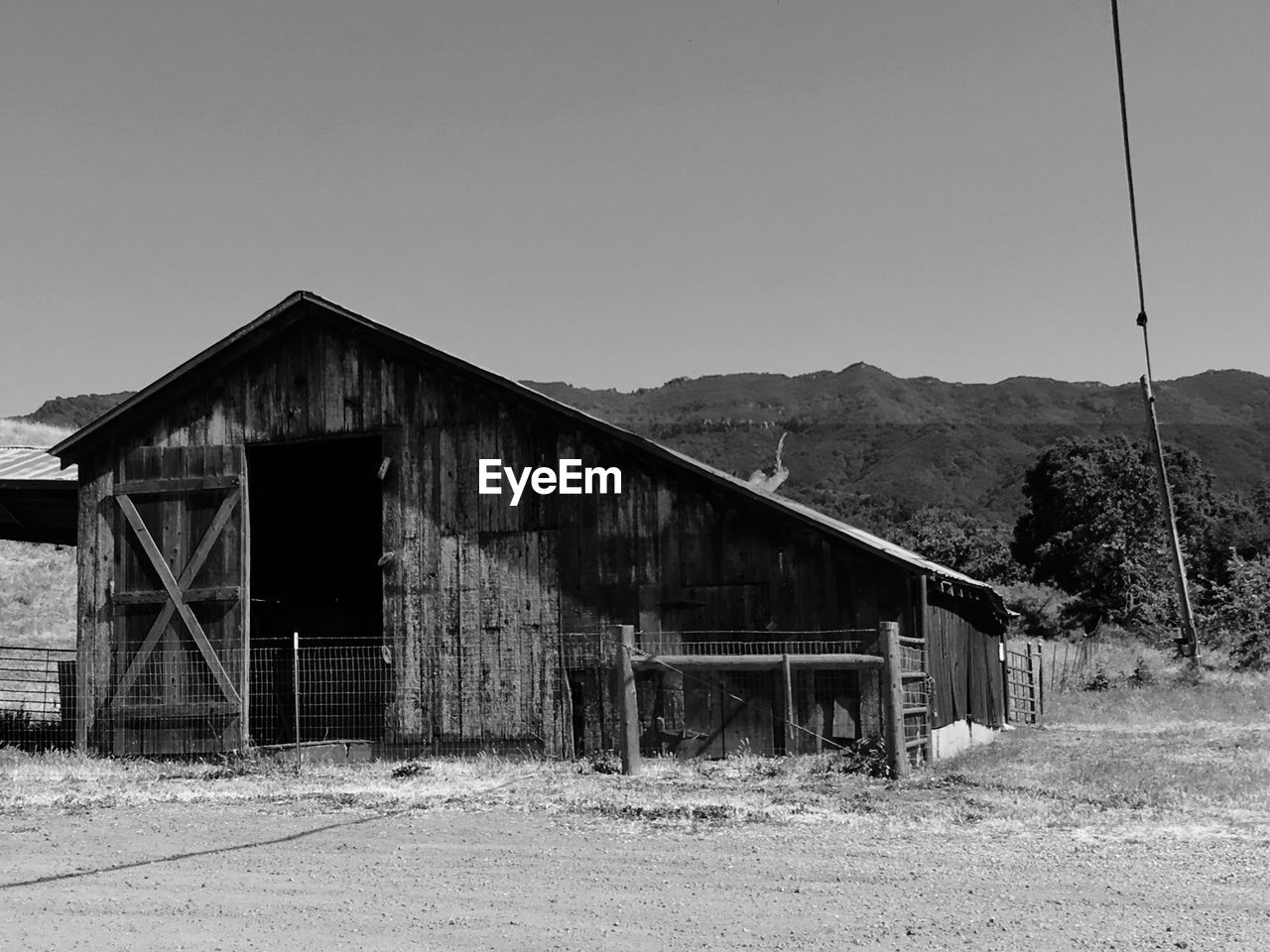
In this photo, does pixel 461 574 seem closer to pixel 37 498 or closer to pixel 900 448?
pixel 37 498

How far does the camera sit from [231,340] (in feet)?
68.7

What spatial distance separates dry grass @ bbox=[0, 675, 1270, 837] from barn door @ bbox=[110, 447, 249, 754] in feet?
2.48

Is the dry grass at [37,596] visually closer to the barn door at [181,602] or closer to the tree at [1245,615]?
the barn door at [181,602]

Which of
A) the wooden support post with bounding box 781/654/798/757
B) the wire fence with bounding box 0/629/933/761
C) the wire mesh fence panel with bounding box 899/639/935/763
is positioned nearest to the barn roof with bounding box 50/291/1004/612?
the wire mesh fence panel with bounding box 899/639/935/763

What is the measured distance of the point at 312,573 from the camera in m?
27.2

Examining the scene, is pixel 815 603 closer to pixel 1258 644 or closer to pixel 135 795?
pixel 135 795

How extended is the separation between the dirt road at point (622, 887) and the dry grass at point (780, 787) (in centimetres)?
63

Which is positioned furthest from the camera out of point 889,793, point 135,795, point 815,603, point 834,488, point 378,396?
point 834,488

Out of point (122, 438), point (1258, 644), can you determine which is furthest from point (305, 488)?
point (1258, 644)

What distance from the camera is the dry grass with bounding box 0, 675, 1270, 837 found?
13.0m

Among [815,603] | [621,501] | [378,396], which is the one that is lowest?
[815,603]

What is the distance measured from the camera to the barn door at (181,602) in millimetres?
20688

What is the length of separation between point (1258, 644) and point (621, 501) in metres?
26.3
